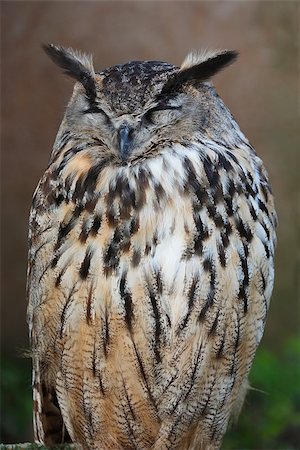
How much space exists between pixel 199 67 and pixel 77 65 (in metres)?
0.32

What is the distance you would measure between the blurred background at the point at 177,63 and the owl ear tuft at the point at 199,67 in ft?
6.51

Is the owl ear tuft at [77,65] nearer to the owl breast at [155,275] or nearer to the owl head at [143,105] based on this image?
the owl head at [143,105]

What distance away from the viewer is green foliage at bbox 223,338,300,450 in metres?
4.21

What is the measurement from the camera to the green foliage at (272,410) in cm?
421

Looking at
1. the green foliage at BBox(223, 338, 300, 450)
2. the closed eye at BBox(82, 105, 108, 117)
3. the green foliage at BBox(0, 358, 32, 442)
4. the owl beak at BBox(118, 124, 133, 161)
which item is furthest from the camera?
the green foliage at BBox(0, 358, 32, 442)

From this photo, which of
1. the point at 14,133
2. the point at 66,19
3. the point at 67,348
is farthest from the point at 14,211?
the point at 67,348

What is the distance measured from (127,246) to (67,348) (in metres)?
0.33

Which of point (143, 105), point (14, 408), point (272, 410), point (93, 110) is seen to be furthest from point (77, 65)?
point (14, 408)

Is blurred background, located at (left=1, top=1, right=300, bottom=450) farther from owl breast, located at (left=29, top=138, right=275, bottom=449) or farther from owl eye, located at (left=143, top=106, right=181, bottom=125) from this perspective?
owl eye, located at (left=143, top=106, right=181, bottom=125)

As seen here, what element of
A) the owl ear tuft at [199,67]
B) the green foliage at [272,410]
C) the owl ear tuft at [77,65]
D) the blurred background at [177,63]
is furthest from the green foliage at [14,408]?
the owl ear tuft at [199,67]

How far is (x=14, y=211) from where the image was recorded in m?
4.78

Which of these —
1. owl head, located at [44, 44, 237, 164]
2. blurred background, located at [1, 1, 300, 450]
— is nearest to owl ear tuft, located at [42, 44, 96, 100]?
owl head, located at [44, 44, 237, 164]

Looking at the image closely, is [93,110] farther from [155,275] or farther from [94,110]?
[155,275]

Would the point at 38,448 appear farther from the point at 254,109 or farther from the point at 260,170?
the point at 254,109
